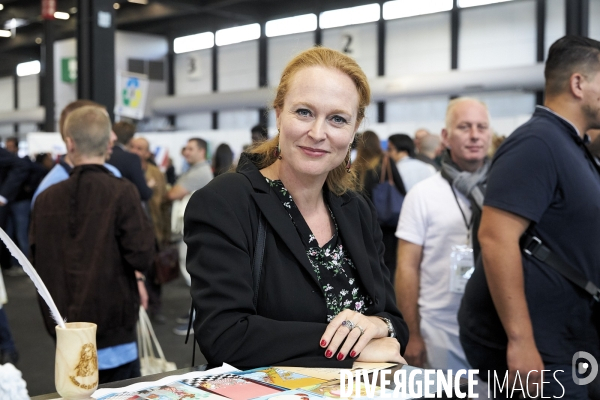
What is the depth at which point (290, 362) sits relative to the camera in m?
1.41

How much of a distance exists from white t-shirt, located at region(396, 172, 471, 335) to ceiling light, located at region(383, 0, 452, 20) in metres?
12.4

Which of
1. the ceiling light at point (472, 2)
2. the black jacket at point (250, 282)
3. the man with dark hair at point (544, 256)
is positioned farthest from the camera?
the ceiling light at point (472, 2)

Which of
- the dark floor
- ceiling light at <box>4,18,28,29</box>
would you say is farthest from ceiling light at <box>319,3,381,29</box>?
the dark floor

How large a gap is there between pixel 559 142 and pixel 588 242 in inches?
12.8

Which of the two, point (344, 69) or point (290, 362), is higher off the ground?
point (344, 69)

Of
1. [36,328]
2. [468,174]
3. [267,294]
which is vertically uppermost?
[468,174]

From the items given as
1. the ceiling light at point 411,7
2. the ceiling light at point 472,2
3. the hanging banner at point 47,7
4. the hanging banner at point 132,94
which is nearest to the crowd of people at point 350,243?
the hanging banner at point 132,94

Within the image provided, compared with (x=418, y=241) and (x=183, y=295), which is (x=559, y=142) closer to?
(x=418, y=241)

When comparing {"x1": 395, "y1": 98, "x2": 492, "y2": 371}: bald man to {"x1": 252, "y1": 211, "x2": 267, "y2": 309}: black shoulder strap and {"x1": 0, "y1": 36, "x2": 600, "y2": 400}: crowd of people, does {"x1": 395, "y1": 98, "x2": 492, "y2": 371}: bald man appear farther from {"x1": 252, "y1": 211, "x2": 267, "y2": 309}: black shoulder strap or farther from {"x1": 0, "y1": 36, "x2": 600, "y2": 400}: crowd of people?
{"x1": 252, "y1": 211, "x2": 267, "y2": 309}: black shoulder strap

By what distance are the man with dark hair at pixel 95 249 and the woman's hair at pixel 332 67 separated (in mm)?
1238

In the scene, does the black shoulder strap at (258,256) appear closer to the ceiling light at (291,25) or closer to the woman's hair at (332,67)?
the woman's hair at (332,67)

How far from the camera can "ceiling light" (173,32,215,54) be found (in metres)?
19.2

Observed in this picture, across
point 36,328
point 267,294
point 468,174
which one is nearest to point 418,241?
point 468,174

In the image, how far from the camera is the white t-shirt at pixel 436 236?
2.88 meters
